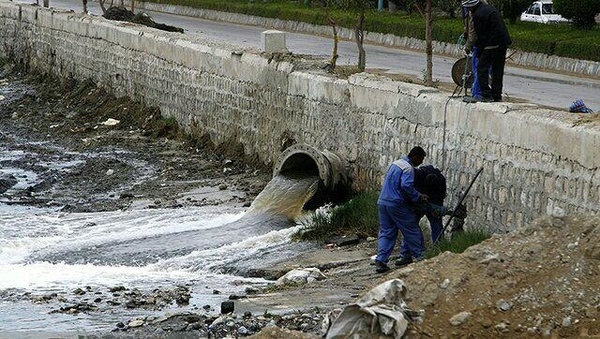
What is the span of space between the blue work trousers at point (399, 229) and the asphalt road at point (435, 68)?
25.1ft

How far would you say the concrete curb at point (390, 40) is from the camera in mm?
31375

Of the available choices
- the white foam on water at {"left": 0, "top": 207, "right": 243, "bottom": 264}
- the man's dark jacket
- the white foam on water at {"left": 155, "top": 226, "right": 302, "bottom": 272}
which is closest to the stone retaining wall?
the man's dark jacket

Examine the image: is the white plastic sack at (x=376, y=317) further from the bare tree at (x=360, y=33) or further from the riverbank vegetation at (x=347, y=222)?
the bare tree at (x=360, y=33)

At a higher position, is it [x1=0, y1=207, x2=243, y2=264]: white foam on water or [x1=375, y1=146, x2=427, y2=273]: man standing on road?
[x1=375, y1=146, x2=427, y2=273]: man standing on road

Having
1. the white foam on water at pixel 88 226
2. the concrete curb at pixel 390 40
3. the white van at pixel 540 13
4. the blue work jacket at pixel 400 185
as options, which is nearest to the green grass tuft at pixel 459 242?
the blue work jacket at pixel 400 185

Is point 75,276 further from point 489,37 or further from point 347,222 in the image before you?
point 489,37

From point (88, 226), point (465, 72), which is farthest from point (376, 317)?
point (88, 226)

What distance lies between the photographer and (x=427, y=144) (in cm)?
1606

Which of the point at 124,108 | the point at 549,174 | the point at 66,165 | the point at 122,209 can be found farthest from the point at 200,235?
the point at 124,108

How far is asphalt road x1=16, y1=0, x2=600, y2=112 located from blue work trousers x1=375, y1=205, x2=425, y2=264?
7.64 metres

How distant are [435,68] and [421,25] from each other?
28.6 feet

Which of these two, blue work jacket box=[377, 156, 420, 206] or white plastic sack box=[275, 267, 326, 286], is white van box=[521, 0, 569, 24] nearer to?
blue work jacket box=[377, 156, 420, 206]

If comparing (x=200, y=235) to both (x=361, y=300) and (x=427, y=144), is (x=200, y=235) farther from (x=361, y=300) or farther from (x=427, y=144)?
(x=361, y=300)

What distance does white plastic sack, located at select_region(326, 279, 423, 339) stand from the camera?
10.0m
